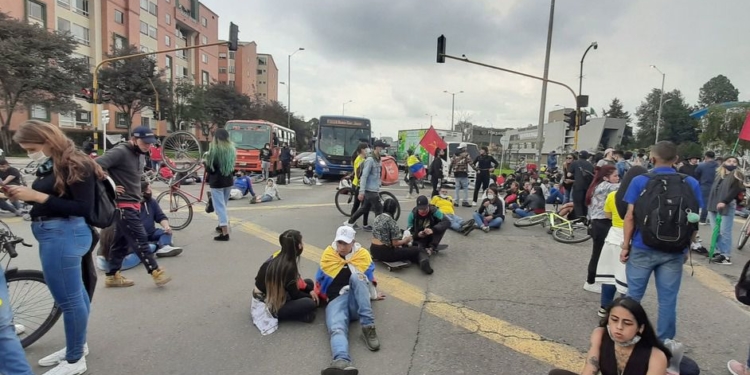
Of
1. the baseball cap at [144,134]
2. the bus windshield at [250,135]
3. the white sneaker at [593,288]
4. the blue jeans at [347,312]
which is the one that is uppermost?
the bus windshield at [250,135]

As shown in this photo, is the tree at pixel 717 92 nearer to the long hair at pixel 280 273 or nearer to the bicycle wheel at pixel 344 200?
the bicycle wheel at pixel 344 200

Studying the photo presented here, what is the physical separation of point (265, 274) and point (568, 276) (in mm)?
4227

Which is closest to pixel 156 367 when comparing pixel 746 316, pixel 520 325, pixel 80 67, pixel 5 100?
pixel 520 325

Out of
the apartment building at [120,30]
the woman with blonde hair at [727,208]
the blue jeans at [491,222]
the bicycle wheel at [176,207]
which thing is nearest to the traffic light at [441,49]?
the blue jeans at [491,222]

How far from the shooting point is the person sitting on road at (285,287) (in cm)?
396

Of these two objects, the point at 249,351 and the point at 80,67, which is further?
the point at 80,67

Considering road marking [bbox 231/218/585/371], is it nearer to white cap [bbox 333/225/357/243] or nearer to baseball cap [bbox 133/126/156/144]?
white cap [bbox 333/225/357/243]

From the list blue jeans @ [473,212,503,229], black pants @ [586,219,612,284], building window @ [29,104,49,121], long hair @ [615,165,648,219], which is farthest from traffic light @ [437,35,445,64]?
building window @ [29,104,49,121]

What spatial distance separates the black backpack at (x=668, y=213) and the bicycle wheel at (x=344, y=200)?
24.0 feet

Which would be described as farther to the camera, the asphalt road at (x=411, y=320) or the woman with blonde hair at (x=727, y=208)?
the woman with blonde hair at (x=727, y=208)

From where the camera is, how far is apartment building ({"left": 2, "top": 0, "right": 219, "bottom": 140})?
37.5 m

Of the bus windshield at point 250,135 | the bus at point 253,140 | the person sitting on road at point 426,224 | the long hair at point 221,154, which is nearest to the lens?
the person sitting on road at point 426,224

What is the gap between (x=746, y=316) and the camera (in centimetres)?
466

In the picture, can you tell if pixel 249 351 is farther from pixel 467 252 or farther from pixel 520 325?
pixel 467 252
